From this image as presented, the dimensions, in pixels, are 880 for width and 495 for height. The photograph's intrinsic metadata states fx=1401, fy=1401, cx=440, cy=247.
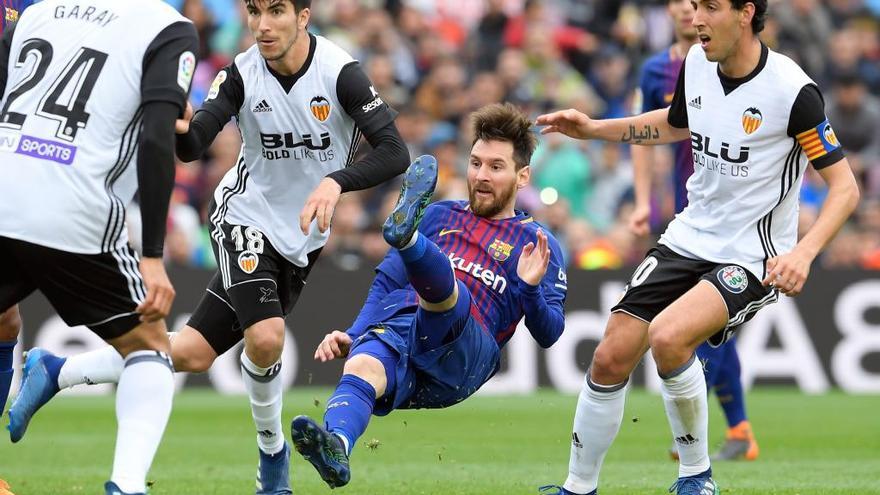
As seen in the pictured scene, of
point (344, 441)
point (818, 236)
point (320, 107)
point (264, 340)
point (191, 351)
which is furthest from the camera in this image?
point (191, 351)

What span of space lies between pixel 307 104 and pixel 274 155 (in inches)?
14.9

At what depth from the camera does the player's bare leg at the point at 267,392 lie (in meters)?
7.42

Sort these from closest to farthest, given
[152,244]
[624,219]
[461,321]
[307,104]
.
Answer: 1. [152,244]
2. [461,321]
3. [307,104]
4. [624,219]

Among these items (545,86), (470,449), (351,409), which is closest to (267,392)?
(351,409)

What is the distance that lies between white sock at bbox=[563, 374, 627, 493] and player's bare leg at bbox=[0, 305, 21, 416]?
2940mm

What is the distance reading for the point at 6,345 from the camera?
7.22 meters

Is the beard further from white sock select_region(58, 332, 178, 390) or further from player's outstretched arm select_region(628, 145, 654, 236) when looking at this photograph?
player's outstretched arm select_region(628, 145, 654, 236)

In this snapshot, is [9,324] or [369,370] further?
[9,324]

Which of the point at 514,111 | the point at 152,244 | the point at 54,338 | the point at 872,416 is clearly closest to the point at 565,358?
the point at 872,416

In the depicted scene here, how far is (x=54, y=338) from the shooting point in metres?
13.9

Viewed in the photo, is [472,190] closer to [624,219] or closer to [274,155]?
[274,155]

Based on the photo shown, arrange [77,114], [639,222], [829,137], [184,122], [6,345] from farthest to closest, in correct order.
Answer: [639,222]
[6,345]
[829,137]
[184,122]
[77,114]

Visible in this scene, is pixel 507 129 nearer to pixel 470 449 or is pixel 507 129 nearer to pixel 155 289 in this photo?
pixel 155 289

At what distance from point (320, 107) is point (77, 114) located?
2.07 metres
